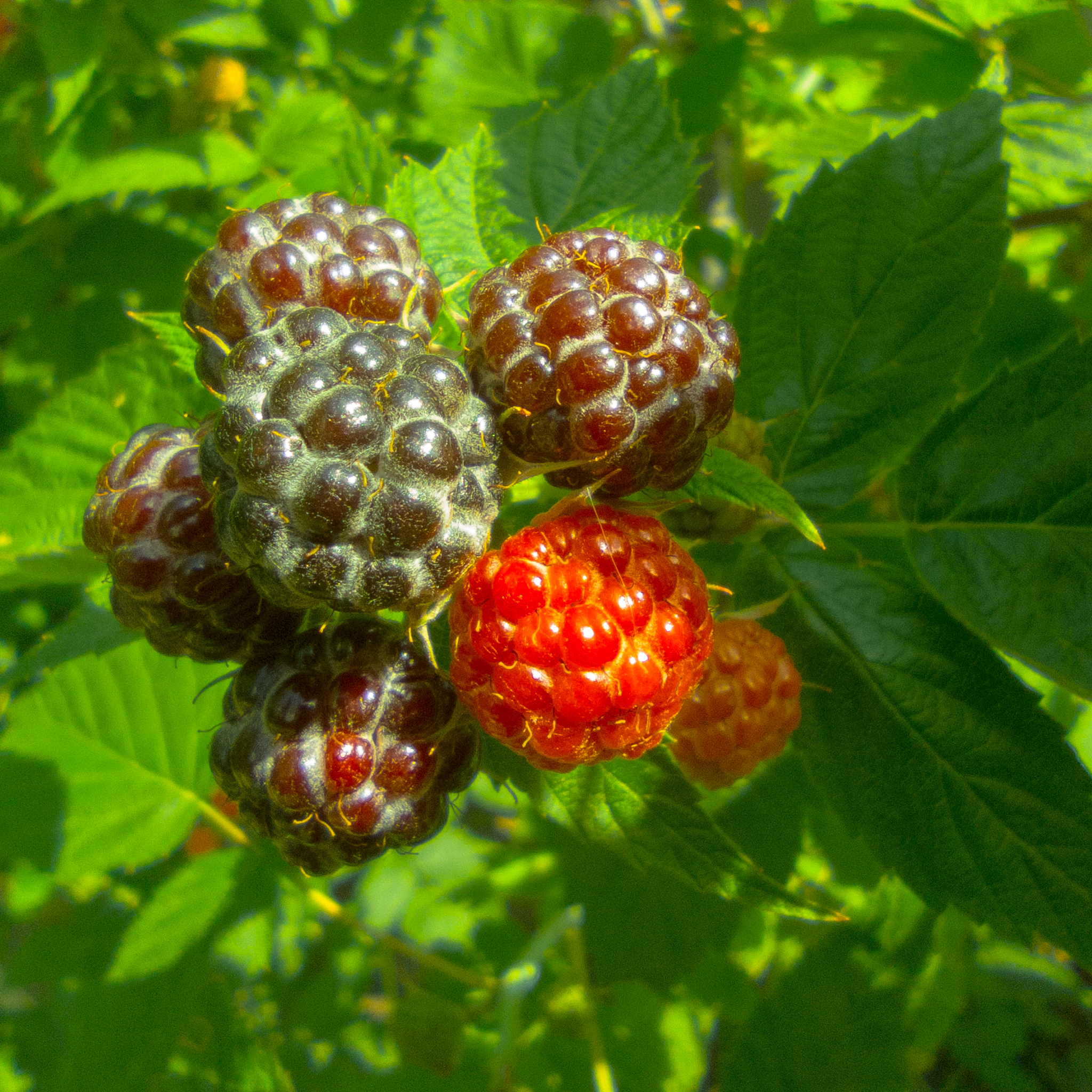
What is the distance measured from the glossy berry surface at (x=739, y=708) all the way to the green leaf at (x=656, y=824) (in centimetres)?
15

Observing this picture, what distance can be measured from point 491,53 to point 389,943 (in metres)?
2.23

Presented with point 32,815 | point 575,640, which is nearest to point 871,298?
point 575,640

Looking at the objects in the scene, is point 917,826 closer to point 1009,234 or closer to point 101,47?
point 1009,234

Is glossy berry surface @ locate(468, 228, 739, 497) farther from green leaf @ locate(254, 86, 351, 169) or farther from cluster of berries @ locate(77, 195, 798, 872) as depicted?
green leaf @ locate(254, 86, 351, 169)

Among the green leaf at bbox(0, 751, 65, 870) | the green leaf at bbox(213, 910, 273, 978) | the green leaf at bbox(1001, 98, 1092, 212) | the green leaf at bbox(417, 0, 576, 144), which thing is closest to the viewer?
the green leaf at bbox(1001, 98, 1092, 212)

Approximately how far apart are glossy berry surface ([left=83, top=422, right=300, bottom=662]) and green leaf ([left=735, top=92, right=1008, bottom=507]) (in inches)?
29.7

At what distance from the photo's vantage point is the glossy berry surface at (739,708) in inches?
42.3

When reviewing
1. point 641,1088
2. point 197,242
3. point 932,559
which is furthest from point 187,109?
point 641,1088

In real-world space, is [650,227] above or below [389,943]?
above

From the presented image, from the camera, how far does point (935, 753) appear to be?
108 centimetres

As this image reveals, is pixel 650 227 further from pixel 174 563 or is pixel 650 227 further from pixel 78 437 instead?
pixel 78 437

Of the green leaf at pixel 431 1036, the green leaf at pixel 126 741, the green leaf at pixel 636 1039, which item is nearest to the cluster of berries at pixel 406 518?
the green leaf at pixel 126 741

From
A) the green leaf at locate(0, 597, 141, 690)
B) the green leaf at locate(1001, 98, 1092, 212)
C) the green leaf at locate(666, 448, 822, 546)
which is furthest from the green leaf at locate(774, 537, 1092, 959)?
the green leaf at locate(0, 597, 141, 690)

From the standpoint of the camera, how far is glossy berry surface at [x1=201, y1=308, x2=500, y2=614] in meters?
0.75
